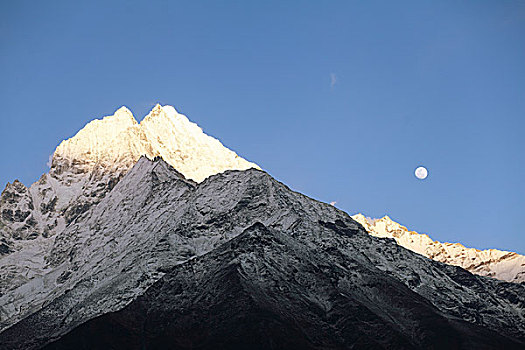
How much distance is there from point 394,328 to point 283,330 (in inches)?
1199

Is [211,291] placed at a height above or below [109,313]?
above

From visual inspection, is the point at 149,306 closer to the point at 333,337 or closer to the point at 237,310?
the point at 237,310

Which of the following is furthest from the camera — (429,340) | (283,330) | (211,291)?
(211,291)

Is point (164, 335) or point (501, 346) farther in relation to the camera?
point (501, 346)

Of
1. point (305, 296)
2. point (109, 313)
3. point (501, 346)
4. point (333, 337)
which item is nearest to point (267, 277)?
point (305, 296)

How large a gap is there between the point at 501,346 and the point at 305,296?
51.3 meters

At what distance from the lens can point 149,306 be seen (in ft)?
633

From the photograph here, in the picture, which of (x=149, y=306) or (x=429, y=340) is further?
(x=149, y=306)

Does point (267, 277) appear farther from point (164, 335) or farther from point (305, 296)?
point (164, 335)

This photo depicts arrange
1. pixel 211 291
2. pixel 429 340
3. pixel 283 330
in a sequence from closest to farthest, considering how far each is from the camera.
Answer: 1. pixel 283 330
2. pixel 429 340
3. pixel 211 291

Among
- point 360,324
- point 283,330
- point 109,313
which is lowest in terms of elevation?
point 109,313

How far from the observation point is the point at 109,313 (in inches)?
7352

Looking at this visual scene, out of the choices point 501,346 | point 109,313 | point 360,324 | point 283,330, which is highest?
point 501,346

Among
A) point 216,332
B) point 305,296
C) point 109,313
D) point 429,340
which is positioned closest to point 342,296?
point 305,296
